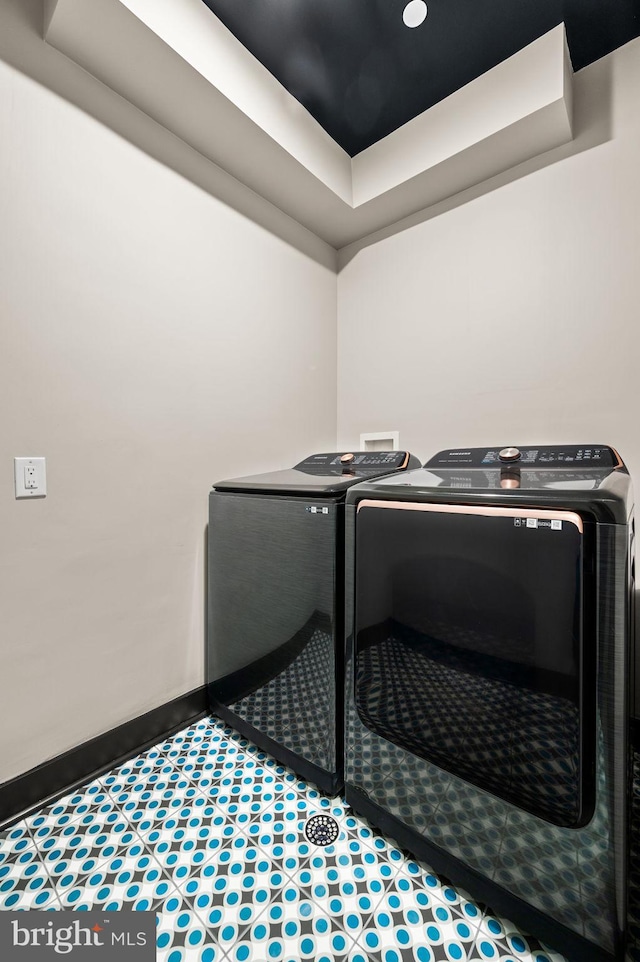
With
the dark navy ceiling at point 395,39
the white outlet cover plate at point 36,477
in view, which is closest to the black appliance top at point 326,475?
the white outlet cover plate at point 36,477

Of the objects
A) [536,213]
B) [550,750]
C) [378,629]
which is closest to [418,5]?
[536,213]

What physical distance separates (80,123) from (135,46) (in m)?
0.30

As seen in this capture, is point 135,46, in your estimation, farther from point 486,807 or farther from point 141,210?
point 486,807

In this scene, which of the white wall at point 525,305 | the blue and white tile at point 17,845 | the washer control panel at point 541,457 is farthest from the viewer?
the white wall at point 525,305

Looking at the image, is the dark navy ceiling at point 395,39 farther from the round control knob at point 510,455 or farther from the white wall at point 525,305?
the round control knob at point 510,455

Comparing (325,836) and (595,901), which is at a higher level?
(595,901)

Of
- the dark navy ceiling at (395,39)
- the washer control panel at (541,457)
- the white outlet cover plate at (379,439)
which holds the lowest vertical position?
the washer control panel at (541,457)

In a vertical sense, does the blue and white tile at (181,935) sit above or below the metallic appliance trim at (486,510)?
below

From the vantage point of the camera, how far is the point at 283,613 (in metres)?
1.50

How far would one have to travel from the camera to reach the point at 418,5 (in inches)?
59.7

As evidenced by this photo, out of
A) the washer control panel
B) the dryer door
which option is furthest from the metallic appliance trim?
the washer control panel

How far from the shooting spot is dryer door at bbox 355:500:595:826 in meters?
0.90

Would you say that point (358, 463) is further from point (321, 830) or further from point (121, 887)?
point (121, 887)

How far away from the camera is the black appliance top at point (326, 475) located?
144cm
